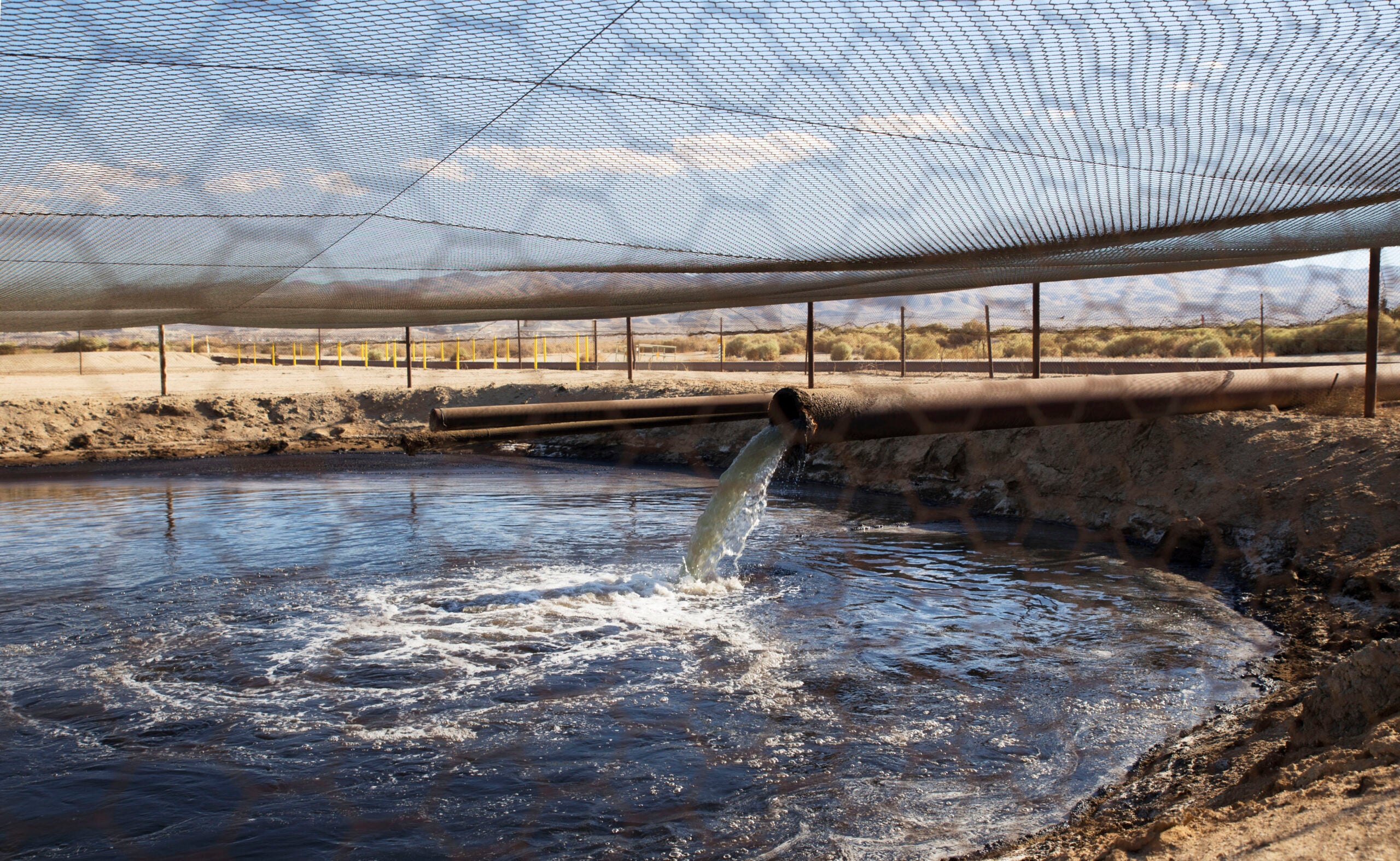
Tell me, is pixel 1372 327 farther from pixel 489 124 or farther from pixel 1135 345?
pixel 1135 345

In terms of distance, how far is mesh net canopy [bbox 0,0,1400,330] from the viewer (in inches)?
145

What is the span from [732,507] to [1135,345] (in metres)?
29.1

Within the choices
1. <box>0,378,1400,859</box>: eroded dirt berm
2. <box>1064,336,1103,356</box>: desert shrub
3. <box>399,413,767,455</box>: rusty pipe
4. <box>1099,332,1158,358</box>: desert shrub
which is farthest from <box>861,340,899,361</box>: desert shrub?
<box>399,413,767,455</box>: rusty pipe

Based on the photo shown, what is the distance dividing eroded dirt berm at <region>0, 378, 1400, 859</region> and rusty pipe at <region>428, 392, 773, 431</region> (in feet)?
1.66

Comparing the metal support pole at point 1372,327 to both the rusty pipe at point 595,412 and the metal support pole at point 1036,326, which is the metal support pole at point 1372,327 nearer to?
the metal support pole at point 1036,326

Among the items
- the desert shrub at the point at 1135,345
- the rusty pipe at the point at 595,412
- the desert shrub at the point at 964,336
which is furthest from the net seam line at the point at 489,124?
the desert shrub at the point at 964,336

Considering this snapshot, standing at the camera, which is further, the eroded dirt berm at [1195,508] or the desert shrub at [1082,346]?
the desert shrub at [1082,346]

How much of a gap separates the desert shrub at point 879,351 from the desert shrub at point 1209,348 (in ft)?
40.9

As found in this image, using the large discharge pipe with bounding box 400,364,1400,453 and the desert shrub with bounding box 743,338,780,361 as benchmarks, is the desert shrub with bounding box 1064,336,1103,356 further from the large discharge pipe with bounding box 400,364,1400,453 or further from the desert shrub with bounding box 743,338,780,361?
the large discharge pipe with bounding box 400,364,1400,453

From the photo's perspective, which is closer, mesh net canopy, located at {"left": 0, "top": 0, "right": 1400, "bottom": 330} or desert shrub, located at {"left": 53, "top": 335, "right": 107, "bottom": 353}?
mesh net canopy, located at {"left": 0, "top": 0, "right": 1400, "bottom": 330}

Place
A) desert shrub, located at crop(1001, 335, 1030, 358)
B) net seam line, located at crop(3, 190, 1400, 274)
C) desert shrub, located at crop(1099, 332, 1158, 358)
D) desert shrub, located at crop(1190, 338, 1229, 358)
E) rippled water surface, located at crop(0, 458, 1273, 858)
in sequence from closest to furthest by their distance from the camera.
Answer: rippled water surface, located at crop(0, 458, 1273, 858) < net seam line, located at crop(3, 190, 1400, 274) < desert shrub, located at crop(1190, 338, 1229, 358) < desert shrub, located at crop(1099, 332, 1158, 358) < desert shrub, located at crop(1001, 335, 1030, 358)

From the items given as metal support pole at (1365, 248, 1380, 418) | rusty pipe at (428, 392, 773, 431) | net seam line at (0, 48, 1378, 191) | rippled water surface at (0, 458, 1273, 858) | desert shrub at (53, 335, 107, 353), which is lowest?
rippled water surface at (0, 458, 1273, 858)

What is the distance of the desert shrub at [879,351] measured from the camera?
135 feet

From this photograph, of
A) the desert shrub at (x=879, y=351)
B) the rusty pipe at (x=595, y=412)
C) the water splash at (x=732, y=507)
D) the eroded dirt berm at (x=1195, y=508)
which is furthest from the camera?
the desert shrub at (x=879, y=351)
